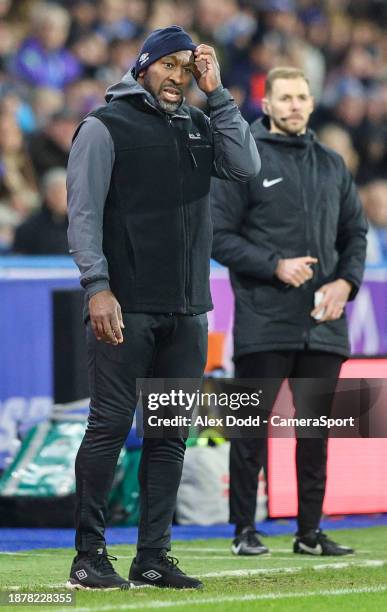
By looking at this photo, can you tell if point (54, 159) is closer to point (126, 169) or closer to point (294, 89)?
point (294, 89)

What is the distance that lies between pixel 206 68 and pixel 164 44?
0.18 metres

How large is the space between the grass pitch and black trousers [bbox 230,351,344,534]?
0.23 meters

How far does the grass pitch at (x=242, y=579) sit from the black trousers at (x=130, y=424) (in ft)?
0.85

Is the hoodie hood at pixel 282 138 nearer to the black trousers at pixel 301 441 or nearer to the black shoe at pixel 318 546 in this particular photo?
the black trousers at pixel 301 441

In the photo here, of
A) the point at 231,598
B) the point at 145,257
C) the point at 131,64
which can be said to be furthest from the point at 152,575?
the point at 131,64

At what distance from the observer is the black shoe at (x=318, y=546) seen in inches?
261

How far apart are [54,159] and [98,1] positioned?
2884 millimetres

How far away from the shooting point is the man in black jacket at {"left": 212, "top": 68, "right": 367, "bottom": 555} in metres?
6.70

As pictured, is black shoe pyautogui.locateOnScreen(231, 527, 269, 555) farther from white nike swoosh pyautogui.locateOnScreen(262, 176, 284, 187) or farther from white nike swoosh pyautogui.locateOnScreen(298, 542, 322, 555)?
white nike swoosh pyautogui.locateOnScreen(262, 176, 284, 187)

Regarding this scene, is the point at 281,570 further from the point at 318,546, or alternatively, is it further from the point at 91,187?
the point at 91,187

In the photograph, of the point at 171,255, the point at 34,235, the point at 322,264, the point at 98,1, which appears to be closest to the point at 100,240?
the point at 171,255

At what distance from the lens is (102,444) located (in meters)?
4.98

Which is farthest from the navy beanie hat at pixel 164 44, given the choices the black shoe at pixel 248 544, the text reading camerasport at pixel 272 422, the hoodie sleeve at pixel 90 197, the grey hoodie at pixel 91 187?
the black shoe at pixel 248 544

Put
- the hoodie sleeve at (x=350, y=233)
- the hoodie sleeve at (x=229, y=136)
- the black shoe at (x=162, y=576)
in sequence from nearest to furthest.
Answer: the black shoe at (x=162, y=576)
the hoodie sleeve at (x=229, y=136)
the hoodie sleeve at (x=350, y=233)
